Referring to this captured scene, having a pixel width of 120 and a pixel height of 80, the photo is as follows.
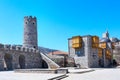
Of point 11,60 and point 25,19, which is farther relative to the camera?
point 25,19

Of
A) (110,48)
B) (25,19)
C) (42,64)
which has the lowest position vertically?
(42,64)

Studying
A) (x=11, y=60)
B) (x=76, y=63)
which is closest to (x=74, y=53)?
(x=76, y=63)

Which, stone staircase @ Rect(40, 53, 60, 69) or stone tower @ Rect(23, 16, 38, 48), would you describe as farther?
stone tower @ Rect(23, 16, 38, 48)

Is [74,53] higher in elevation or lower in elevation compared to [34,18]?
lower

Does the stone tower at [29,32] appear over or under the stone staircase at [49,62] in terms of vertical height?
over

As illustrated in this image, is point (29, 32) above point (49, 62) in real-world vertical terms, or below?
above

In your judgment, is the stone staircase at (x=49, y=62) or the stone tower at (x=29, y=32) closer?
the stone staircase at (x=49, y=62)

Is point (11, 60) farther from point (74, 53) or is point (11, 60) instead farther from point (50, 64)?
point (74, 53)

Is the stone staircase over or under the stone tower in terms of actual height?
under

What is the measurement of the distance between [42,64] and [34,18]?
9844mm

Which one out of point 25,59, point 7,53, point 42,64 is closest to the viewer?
point 7,53

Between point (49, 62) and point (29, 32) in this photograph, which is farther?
point (29, 32)

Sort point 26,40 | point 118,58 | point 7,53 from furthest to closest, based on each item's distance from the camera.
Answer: point 118,58 → point 26,40 → point 7,53

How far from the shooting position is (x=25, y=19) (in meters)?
39.0
